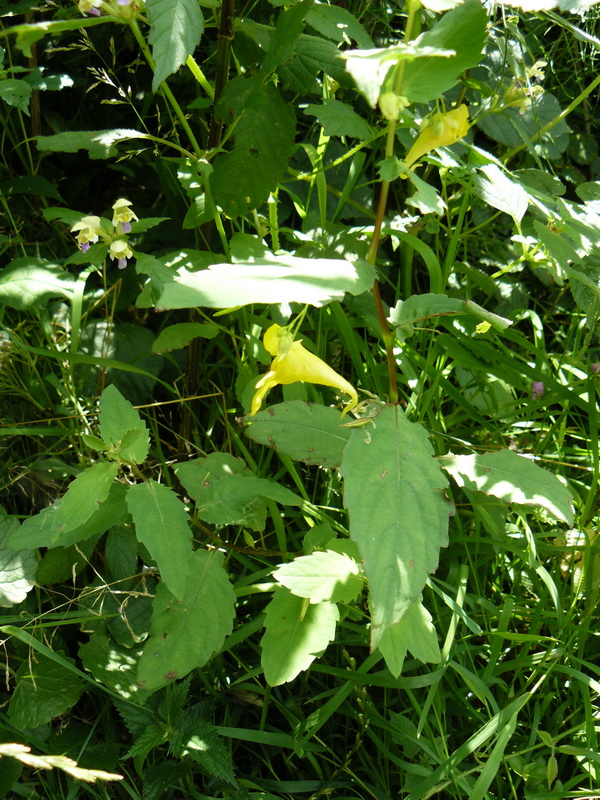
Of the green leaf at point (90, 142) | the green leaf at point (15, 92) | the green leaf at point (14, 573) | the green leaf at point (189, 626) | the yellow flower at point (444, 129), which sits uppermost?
the yellow flower at point (444, 129)

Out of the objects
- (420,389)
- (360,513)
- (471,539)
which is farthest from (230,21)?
(471,539)

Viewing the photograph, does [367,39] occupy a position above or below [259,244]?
above

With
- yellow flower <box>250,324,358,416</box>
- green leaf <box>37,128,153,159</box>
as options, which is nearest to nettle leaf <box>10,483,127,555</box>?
yellow flower <box>250,324,358,416</box>

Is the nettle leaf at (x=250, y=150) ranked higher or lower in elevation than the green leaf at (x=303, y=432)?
higher

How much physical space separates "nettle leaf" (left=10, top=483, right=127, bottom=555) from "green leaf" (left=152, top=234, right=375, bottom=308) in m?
0.47

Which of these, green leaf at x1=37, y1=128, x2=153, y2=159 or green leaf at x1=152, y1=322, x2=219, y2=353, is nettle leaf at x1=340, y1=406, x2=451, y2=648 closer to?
green leaf at x1=152, y1=322, x2=219, y2=353

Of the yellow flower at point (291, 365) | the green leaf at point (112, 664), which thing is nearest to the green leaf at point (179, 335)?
the yellow flower at point (291, 365)

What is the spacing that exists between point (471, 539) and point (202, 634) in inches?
20.7

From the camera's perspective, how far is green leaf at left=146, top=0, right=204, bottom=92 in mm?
1021

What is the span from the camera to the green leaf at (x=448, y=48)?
3.07 feet

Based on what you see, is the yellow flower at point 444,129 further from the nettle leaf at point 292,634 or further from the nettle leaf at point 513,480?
the nettle leaf at point 292,634

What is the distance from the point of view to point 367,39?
131 cm

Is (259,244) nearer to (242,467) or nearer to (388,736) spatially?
(242,467)

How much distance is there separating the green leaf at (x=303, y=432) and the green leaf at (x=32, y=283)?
0.55 m
